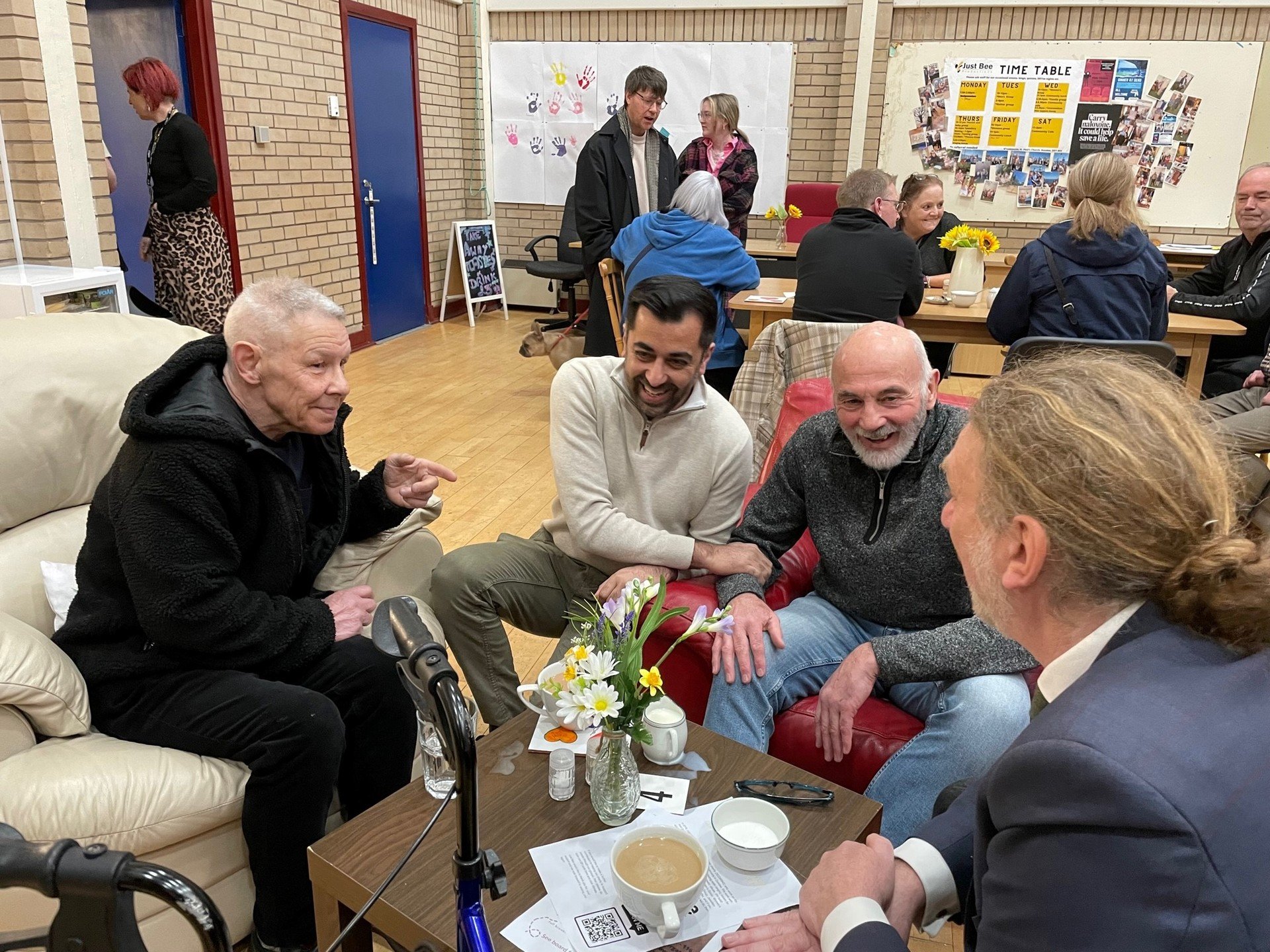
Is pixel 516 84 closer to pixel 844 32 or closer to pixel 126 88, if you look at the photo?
pixel 844 32

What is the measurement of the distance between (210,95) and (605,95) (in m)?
3.26

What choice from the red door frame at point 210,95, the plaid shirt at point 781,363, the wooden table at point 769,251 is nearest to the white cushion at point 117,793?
the plaid shirt at point 781,363

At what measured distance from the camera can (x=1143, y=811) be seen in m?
0.69

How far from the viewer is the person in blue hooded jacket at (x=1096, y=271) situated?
3.15 meters

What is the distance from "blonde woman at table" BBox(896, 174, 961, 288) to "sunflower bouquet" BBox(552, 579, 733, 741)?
3.36 m

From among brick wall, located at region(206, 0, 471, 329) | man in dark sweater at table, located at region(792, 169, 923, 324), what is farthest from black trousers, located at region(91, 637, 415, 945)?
brick wall, located at region(206, 0, 471, 329)

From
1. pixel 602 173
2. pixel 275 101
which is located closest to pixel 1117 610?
pixel 602 173

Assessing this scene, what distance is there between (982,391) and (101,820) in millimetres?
1442

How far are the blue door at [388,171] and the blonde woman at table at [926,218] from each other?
3.69m

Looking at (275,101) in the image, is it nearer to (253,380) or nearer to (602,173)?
(602,173)

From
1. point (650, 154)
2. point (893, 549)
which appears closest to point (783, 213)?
point (650, 154)

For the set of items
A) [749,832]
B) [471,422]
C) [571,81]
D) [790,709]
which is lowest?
[471,422]

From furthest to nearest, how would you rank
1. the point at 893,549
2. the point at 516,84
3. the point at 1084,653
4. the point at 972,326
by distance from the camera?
the point at 516,84 < the point at 972,326 < the point at 893,549 < the point at 1084,653

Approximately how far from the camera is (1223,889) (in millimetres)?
688
